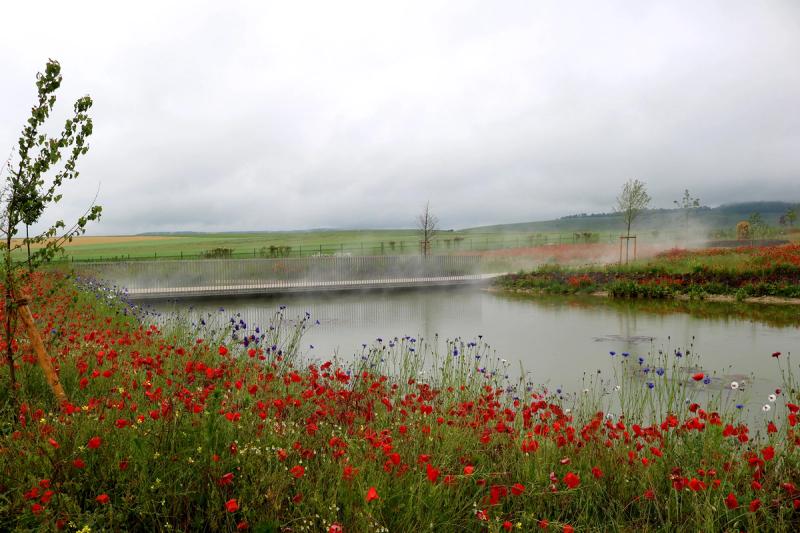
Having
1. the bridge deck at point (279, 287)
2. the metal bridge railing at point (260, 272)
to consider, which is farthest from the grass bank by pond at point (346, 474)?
the metal bridge railing at point (260, 272)

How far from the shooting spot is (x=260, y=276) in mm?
22609

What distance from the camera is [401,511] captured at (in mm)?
2971

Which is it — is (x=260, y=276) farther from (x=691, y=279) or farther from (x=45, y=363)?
(x=45, y=363)

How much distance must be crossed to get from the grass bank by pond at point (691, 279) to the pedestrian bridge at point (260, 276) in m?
3.79

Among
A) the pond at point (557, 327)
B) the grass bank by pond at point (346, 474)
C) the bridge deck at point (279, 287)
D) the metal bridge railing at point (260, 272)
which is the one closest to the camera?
the grass bank by pond at point (346, 474)

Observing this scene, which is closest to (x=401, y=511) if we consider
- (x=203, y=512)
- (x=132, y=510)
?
(x=203, y=512)

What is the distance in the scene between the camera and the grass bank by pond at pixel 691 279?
17.7 metres

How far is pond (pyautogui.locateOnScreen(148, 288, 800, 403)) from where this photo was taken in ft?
28.1

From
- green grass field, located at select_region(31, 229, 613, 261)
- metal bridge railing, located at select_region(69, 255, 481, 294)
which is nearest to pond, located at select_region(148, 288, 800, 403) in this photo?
metal bridge railing, located at select_region(69, 255, 481, 294)

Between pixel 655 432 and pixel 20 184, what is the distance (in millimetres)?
4602

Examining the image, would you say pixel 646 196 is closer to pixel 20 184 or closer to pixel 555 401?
pixel 555 401

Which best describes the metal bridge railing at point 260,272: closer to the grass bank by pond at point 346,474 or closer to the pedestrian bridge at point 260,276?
the pedestrian bridge at point 260,276

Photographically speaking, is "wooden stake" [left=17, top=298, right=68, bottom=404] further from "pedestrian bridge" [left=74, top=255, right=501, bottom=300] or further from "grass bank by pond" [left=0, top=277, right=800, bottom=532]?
"pedestrian bridge" [left=74, top=255, right=501, bottom=300]

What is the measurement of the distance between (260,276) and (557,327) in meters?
13.2
